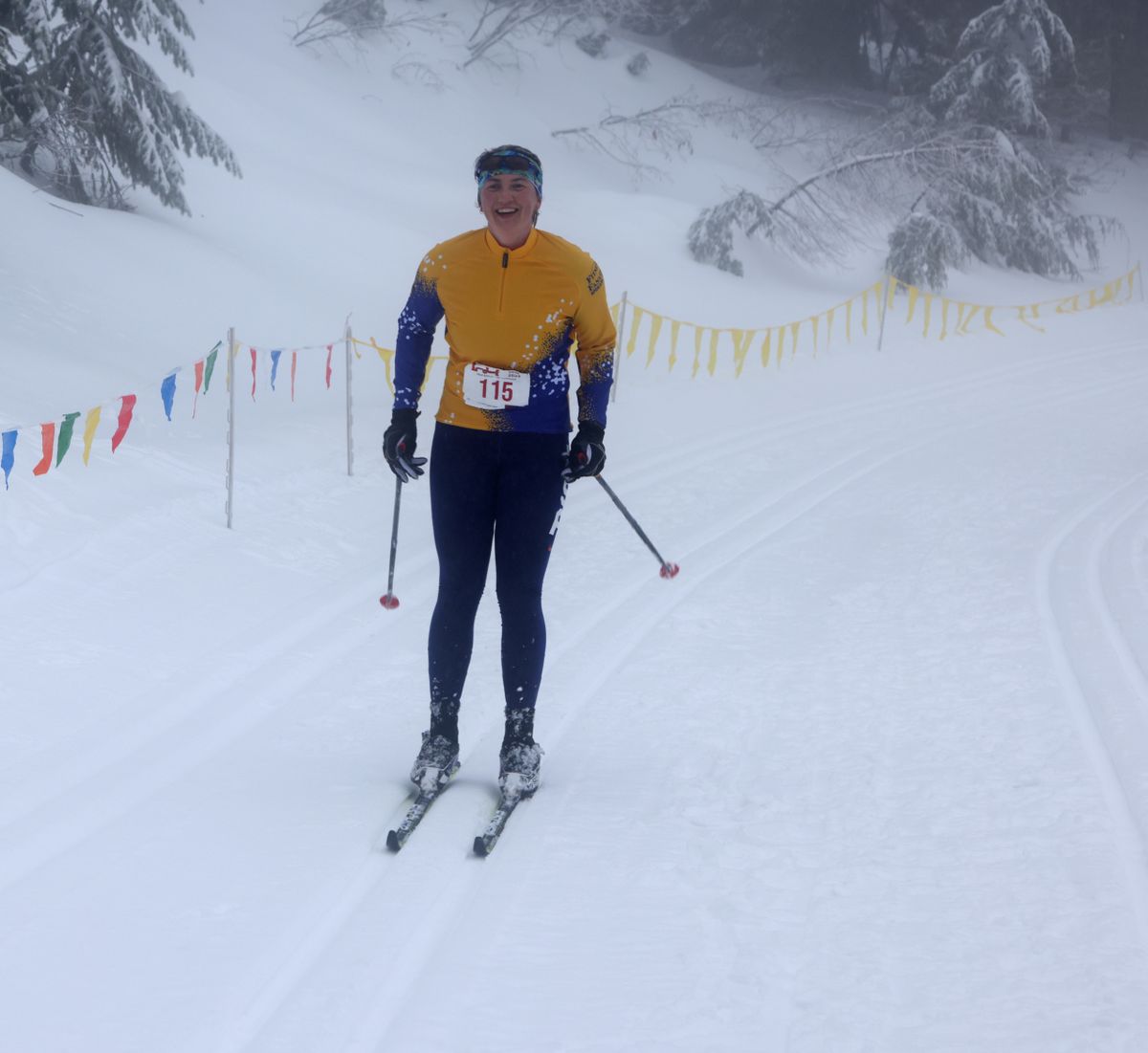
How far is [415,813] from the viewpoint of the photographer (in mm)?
3463

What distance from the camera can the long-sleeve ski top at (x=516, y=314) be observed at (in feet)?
11.3

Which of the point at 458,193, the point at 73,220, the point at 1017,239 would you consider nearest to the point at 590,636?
the point at 73,220

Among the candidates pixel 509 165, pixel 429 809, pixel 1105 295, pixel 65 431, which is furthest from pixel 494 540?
pixel 1105 295

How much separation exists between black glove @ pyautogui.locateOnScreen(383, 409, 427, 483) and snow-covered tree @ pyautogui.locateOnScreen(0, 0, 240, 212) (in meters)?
8.55

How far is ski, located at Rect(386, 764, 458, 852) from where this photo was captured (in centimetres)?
328

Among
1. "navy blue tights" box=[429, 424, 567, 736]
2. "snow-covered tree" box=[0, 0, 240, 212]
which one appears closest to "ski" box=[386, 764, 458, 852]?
"navy blue tights" box=[429, 424, 567, 736]

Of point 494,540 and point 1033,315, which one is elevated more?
point 1033,315

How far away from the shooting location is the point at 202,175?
16.5 metres

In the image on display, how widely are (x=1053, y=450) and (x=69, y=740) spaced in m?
9.30

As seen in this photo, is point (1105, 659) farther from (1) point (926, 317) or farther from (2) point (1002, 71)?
(2) point (1002, 71)

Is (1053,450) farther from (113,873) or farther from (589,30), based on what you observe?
(589,30)

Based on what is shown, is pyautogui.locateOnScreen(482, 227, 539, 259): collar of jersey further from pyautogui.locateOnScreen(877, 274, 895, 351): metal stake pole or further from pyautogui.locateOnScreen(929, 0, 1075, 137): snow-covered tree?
pyautogui.locateOnScreen(929, 0, 1075, 137): snow-covered tree

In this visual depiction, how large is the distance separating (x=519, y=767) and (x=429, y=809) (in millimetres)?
301

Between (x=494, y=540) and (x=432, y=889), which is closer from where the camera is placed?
(x=432, y=889)
